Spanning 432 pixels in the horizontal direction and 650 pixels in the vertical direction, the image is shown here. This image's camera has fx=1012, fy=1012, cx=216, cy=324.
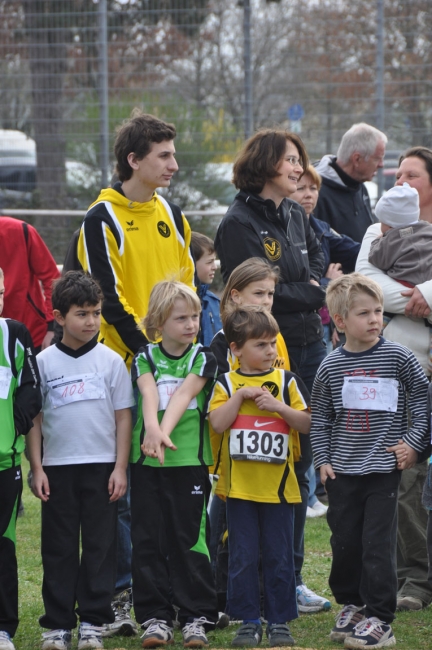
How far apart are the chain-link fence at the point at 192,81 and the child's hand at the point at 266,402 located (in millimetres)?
7006

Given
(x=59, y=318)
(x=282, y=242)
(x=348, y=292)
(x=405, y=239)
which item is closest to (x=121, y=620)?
(x=59, y=318)

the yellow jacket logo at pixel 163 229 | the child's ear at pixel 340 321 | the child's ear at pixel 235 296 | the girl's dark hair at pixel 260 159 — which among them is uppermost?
the girl's dark hair at pixel 260 159

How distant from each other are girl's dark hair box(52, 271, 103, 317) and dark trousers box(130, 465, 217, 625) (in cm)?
74

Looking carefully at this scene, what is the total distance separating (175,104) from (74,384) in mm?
7308

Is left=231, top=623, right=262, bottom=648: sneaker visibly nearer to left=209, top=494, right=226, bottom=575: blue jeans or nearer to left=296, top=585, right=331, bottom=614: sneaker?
left=209, top=494, right=226, bottom=575: blue jeans

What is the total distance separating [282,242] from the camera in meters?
4.88

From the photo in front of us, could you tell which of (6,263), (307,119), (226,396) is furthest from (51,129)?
(226,396)

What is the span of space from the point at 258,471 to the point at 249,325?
623mm

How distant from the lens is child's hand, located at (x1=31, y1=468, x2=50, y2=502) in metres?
4.21

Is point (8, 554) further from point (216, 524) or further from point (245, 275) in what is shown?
point (245, 275)

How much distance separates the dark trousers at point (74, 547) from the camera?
4238 millimetres

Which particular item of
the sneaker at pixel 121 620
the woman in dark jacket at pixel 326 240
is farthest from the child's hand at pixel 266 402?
the woman in dark jacket at pixel 326 240

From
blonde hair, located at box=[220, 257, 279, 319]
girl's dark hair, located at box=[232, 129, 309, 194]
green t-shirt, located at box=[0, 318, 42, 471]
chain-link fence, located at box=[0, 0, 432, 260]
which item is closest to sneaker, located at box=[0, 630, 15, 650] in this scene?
green t-shirt, located at box=[0, 318, 42, 471]

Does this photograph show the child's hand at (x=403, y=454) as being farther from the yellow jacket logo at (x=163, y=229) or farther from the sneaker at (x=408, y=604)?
the yellow jacket logo at (x=163, y=229)
